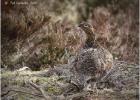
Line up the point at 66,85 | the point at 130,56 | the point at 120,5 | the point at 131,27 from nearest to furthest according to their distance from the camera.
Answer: the point at 66,85, the point at 130,56, the point at 131,27, the point at 120,5

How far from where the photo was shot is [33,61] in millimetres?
3555

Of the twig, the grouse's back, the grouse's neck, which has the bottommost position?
the twig

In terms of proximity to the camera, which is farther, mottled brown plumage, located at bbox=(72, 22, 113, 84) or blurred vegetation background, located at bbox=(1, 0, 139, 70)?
blurred vegetation background, located at bbox=(1, 0, 139, 70)

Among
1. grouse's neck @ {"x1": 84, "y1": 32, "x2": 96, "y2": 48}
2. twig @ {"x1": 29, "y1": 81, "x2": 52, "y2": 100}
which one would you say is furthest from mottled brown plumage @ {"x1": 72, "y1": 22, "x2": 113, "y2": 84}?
twig @ {"x1": 29, "y1": 81, "x2": 52, "y2": 100}

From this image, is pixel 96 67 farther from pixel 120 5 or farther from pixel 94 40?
pixel 120 5

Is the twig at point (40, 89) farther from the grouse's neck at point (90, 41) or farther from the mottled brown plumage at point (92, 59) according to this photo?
the grouse's neck at point (90, 41)

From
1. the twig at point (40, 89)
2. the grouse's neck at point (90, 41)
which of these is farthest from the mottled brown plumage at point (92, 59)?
the twig at point (40, 89)

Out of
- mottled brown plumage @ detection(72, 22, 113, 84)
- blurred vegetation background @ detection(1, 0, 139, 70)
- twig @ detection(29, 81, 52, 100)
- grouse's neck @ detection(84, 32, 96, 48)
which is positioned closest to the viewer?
twig @ detection(29, 81, 52, 100)

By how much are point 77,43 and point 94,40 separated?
141 mm

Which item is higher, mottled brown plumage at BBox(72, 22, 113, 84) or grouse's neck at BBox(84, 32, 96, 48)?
grouse's neck at BBox(84, 32, 96, 48)

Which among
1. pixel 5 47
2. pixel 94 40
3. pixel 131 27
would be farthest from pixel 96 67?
pixel 131 27

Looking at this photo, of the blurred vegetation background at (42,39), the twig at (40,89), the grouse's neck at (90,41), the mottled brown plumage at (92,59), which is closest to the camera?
the twig at (40,89)

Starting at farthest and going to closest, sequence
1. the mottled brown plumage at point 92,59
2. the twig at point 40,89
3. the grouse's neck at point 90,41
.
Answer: the grouse's neck at point 90,41, the mottled brown plumage at point 92,59, the twig at point 40,89

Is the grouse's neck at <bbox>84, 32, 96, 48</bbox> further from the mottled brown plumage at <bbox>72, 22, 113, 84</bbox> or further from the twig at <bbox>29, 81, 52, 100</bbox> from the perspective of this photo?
the twig at <bbox>29, 81, 52, 100</bbox>
